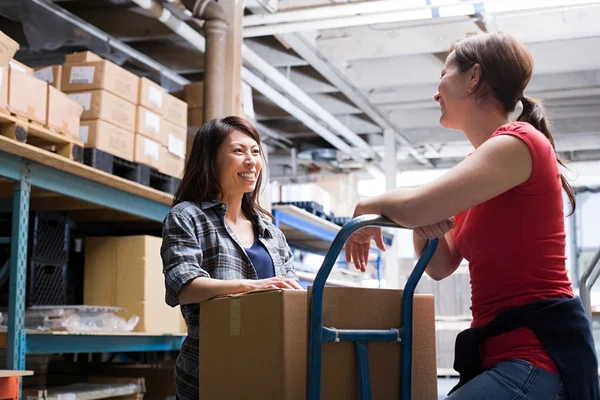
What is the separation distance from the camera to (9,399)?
135 inches

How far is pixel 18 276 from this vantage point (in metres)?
3.84

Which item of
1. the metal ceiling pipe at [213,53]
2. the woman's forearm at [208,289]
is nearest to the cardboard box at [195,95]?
the metal ceiling pipe at [213,53]

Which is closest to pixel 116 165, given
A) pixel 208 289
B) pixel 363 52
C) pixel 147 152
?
pixel 147 152

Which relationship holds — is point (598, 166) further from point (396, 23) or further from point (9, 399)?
point (9, 399)

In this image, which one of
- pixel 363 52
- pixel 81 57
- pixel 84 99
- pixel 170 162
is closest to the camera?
pixel 84 99

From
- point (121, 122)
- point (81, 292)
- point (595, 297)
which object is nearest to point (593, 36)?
point (595, 297)

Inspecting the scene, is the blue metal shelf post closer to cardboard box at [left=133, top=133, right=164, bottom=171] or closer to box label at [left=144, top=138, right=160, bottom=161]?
cardboard box at [left=133, top=133, right=164, bottom=171]

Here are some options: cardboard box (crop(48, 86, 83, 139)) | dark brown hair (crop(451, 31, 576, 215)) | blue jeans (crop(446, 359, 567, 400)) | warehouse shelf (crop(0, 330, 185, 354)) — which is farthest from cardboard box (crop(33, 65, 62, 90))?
blue jeans (crop(446, 359, 567, 400))

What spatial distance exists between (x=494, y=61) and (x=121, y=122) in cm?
361

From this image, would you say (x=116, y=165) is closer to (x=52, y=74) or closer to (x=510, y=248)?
(x=52, y=74)

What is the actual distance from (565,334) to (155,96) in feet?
13.6

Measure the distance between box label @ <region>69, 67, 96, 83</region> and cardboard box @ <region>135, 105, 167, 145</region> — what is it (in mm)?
372

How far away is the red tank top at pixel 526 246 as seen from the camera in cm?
158

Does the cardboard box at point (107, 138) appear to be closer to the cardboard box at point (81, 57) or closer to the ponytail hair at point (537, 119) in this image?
the cardboard box at point (81, 57)
